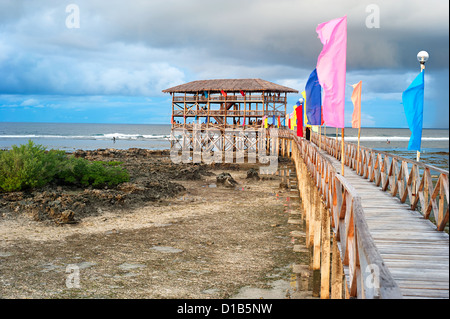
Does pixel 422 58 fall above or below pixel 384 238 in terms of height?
above

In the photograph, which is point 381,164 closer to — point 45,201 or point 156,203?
point 156,203

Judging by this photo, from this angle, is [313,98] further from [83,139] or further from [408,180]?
[83,139]

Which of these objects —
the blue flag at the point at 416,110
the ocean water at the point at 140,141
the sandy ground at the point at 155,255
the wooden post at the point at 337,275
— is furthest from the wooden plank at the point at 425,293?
the ocean water at the point at 140,141

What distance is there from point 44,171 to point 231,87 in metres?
A: 27.4

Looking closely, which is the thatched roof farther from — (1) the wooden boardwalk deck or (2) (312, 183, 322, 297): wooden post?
(1) the wooden boardwalk deck

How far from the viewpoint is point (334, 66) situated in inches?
342

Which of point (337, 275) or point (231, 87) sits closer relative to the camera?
point (337, 275)

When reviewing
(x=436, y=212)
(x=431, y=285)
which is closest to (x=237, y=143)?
(x=436, y=212)

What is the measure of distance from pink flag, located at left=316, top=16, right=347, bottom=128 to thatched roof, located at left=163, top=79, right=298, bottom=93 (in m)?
31.9

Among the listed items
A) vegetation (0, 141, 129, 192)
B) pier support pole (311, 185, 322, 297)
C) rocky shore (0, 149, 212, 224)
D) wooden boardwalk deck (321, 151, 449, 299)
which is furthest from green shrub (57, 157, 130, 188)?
wooden boardwalk deck (321, 151, 449, 299)

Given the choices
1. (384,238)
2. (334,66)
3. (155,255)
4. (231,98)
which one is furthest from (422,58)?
(231,98)

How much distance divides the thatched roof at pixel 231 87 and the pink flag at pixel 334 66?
31.9 meters

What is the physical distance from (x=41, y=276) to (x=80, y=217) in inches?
211

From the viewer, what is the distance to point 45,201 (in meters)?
14.6
